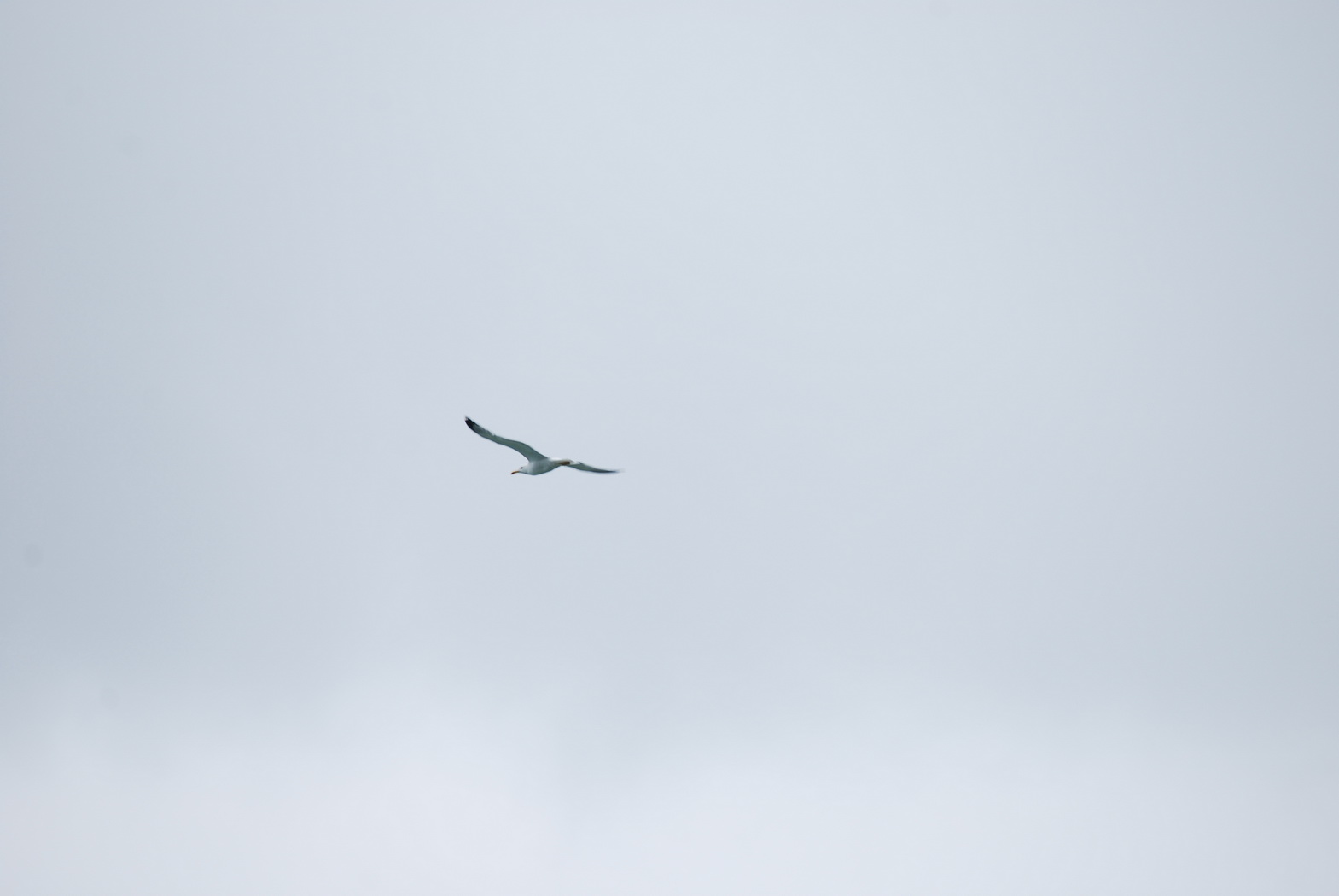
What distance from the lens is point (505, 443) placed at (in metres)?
54.0

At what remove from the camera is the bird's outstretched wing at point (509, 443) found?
53.4 m

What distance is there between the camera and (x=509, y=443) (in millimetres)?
53844

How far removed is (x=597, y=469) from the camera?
185ft

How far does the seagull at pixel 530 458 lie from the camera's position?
53562 millimetres

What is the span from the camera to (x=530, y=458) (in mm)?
55094

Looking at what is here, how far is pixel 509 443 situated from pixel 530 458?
1.71m

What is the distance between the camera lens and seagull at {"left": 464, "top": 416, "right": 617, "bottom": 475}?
2109 inches

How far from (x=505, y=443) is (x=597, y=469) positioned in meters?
5.16

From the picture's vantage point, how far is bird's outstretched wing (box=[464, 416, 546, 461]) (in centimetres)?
5341
